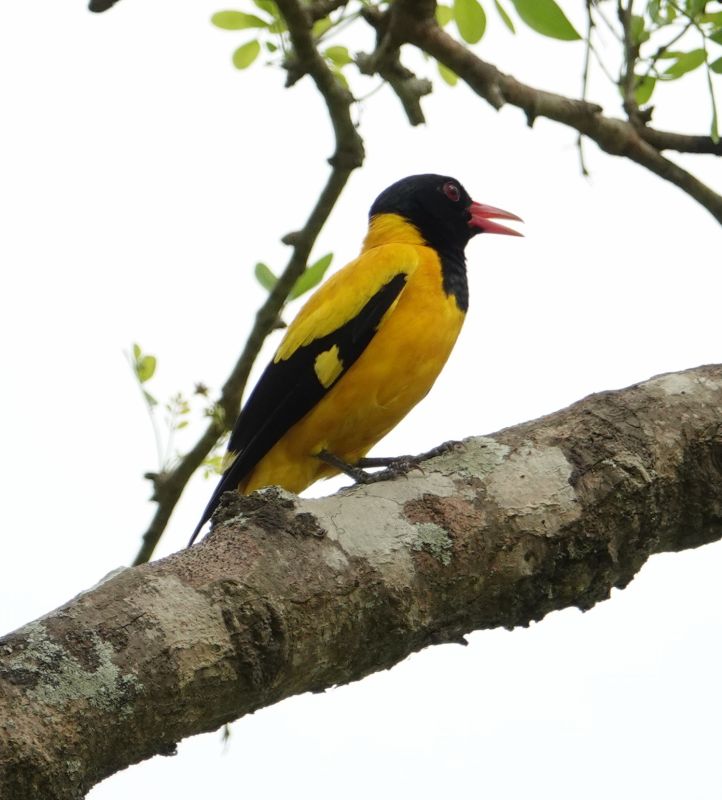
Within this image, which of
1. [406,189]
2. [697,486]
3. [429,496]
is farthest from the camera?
[406,189]

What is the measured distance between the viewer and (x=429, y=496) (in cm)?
265

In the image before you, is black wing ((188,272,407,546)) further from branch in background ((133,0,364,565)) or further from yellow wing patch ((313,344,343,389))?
branch in background ((133,0,364,565))

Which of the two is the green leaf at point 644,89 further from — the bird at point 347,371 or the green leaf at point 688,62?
the bird at point 347,371

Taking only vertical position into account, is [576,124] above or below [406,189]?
below

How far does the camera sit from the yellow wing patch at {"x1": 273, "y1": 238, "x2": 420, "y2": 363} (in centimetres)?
455

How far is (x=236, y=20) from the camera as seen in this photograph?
4.20m

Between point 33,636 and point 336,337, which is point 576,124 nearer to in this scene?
point 336,337

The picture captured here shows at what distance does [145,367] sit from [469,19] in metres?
1.75

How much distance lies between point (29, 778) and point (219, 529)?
0.68m

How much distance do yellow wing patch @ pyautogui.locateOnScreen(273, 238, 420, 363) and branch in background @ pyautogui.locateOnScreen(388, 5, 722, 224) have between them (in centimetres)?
93

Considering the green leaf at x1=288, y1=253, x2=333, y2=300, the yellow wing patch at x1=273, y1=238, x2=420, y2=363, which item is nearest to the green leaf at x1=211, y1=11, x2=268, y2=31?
the green leaf at x1=288, y1=253, x2=333, y2=300

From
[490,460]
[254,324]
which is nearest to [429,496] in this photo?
[490,460]

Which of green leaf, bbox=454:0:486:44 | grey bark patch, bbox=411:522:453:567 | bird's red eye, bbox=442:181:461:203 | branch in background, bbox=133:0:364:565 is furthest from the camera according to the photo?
bird's red eye, bbox=442:181:461:203

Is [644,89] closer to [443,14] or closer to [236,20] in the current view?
[443,14]
